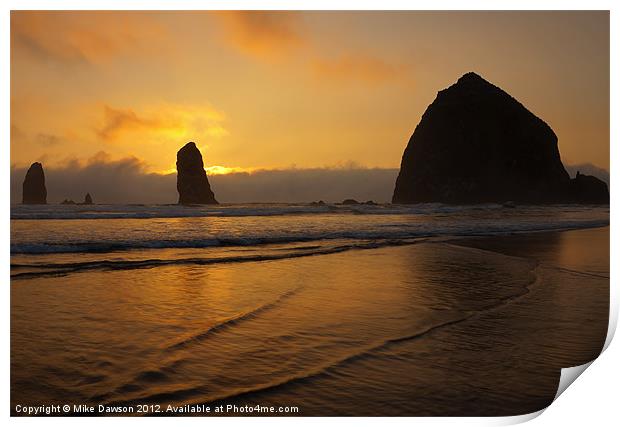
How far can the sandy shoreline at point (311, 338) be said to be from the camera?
2947mm

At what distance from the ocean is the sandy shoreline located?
1cm

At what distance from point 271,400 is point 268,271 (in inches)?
155

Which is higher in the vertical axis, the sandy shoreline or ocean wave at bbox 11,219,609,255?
ocean wave at bbox 11,219,609,255

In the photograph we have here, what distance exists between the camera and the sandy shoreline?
295cm

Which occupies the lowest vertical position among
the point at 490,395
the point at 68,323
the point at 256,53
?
the point at 490,395

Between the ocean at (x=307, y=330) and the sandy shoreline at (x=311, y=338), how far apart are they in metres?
0.01

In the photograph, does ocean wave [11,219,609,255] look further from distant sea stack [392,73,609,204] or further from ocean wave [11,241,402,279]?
distant sea stack [392,73,609,204]

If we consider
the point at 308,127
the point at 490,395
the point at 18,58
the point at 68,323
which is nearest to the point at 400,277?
the point at 308,127

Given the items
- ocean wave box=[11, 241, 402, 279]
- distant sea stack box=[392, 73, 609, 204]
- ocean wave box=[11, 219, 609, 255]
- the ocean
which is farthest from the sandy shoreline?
distant sea stack box=[392, 73, 609, 204]

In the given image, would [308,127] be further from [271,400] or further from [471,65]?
[271,400]

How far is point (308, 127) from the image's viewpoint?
5.87m

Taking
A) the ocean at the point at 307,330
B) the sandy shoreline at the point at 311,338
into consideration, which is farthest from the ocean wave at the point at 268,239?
the sandy shoreline at the point at 311,338

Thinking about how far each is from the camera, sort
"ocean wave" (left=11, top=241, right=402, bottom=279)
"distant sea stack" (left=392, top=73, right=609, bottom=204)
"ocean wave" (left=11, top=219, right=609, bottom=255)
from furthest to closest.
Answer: "distant sea stack" (left=392, top=73, right=609, bottom=204), "ocean wave" (left=11, top=219, right=609, bottom=255), "ocean wave" (left=11, top=241, right=402, bottom=279)

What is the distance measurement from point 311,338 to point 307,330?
197 mm
